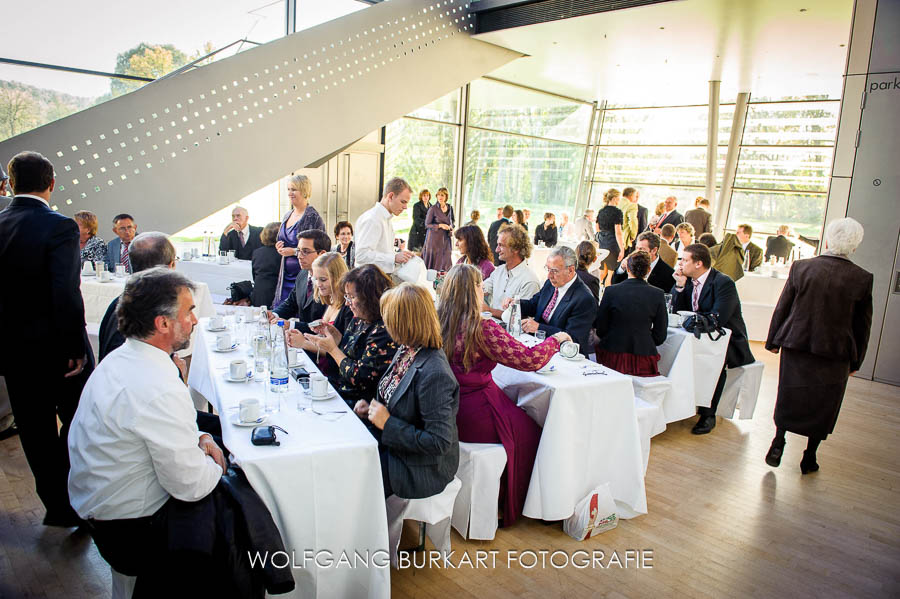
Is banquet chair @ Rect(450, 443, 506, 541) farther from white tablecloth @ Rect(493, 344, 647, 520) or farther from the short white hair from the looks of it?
the short white hair

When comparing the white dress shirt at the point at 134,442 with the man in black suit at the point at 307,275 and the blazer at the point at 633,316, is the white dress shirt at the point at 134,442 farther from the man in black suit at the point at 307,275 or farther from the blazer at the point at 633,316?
the blazer at the point at 633,316

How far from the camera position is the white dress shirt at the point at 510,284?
4809 mm

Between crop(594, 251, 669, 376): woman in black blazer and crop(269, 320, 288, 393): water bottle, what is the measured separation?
233 cm

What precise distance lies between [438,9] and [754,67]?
211 inches

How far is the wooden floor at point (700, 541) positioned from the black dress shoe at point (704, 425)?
0.79 ft

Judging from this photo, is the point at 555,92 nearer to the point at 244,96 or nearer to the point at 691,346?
the point at 244,96

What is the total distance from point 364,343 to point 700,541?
2.06 meters

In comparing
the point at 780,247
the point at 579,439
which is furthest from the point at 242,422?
the point at 780,247

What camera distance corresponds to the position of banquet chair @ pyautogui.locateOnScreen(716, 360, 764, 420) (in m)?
4.76

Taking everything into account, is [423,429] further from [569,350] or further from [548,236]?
[548,236]

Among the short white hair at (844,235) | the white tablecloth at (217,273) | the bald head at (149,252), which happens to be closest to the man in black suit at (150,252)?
the bald head at (149,252)

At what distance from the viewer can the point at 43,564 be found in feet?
8.84

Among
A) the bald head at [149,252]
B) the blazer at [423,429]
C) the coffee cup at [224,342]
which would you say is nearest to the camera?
the blazer at [423,429]

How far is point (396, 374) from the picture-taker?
2.61 m
